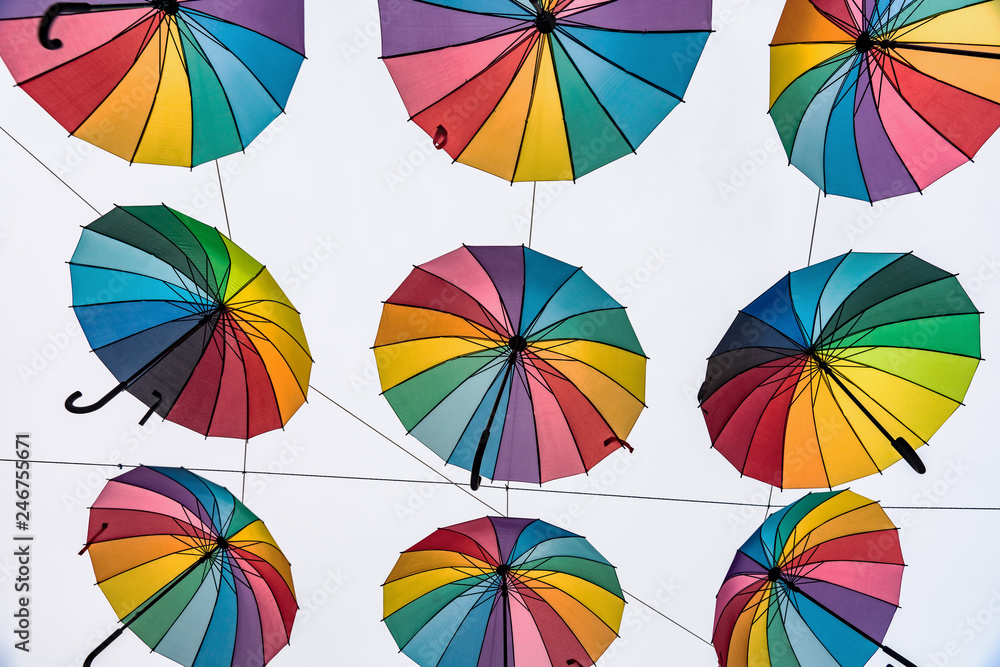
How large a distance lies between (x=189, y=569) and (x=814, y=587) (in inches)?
261

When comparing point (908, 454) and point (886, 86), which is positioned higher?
point (886, 86)

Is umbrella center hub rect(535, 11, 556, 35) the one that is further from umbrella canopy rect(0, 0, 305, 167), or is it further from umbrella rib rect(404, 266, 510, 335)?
umbrella rib rect(404, 266, 510, 335)

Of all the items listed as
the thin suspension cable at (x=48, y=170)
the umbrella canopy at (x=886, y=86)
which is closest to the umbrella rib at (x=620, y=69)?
the umbrella canopy at (x=886, y=86)

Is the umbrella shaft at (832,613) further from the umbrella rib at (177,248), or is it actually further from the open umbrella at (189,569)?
the umbrella rib at (177,248)

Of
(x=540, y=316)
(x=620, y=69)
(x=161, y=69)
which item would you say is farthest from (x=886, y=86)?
(x=161, y=69)

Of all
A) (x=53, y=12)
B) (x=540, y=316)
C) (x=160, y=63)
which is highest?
(x=160, y=63)

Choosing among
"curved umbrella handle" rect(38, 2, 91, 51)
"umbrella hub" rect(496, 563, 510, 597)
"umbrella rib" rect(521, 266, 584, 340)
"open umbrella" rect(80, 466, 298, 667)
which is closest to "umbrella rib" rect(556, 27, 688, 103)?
"umbrella rib" rect(521, 266, 584, 340)

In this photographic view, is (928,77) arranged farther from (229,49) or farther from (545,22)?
(229,49)

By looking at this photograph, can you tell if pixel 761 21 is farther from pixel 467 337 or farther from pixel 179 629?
pixel 179 629

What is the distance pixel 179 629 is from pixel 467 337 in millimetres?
4367

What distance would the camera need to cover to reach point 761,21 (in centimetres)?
823

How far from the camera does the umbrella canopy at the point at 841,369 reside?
6.80 m

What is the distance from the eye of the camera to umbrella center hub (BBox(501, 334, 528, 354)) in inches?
271

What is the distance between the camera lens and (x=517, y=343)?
22.6 ft
